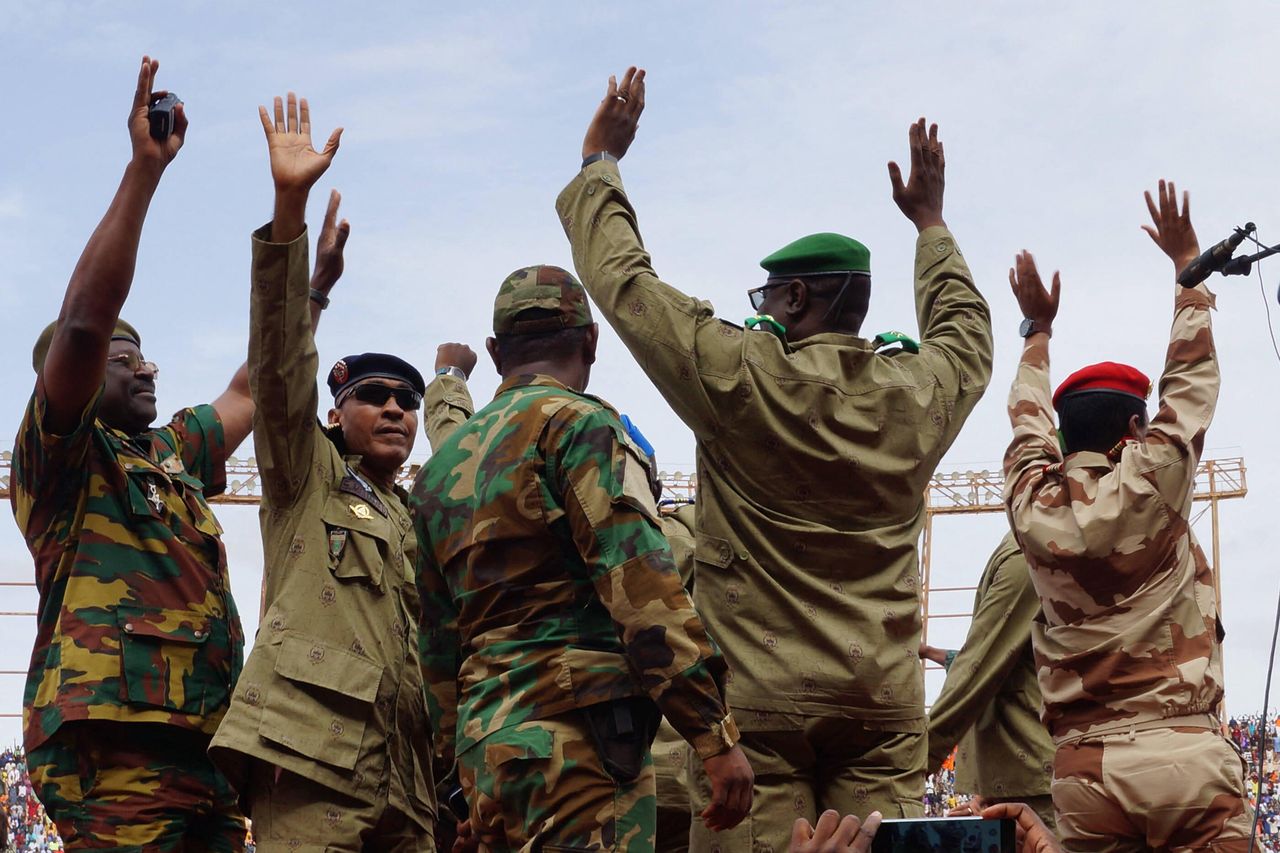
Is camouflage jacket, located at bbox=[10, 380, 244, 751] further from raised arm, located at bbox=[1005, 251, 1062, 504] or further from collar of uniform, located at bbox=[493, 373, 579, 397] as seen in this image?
raised arm, located at bbox=[1005, 251, 1062, 504]

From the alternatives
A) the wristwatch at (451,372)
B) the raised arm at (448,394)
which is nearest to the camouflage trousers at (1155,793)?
the raised arm at (448,394)

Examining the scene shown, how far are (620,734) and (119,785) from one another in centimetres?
169

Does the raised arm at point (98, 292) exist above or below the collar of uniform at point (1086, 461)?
above

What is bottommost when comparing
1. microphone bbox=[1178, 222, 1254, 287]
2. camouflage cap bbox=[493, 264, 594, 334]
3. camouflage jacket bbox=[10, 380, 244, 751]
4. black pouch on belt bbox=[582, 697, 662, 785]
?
black pouch on belt bbox=[582, 697, 662, 785]

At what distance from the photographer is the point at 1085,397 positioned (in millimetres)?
4855

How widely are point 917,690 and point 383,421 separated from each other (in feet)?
7.05

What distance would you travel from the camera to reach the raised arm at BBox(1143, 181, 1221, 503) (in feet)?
14.8

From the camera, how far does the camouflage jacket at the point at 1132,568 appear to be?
4.47 m

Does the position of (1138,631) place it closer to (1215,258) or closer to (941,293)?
(1215,258)

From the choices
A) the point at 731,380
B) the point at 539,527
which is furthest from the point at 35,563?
the point at 731,380

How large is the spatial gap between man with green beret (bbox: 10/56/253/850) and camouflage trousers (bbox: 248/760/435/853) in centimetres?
14

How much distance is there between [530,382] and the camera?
4.12 meters

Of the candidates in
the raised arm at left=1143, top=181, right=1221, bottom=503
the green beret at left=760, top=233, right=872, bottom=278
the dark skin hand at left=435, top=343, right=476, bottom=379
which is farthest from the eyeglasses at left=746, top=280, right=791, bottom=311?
the dark skin hand at left=435, top=343, right=476, bottom=379

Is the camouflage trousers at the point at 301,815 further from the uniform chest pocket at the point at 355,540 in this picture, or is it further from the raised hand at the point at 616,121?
the raised hand at the point at 616,121
